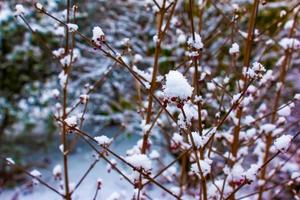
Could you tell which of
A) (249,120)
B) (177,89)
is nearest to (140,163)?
(177,89)

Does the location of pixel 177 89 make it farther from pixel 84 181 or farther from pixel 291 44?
pixel 84 181

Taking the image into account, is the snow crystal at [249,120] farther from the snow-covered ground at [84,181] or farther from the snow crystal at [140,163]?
the snow-covered ground at [84,181]

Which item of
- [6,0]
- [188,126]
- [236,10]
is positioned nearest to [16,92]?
[6,0]

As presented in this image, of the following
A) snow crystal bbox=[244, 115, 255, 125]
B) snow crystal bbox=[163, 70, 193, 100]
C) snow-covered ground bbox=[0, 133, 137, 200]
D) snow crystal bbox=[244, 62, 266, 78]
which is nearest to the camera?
snow crystal bbox=[163, 70, 193, 100]

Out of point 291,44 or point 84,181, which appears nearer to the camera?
point 291,44

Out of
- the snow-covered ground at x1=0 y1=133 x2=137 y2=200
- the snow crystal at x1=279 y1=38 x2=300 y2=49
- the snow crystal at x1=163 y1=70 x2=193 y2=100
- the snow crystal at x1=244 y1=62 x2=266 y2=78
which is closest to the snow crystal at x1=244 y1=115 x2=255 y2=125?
the snow crystal at x1=279 y1=38 x2=300 y2=49

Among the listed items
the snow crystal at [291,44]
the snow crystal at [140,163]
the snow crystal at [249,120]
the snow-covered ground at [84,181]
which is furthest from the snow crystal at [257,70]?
the snow-covered ground at [84,181]

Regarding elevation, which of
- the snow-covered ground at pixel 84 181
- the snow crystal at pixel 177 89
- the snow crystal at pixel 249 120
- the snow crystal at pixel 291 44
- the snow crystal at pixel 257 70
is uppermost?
the snow-covered ground at pixel 84 181

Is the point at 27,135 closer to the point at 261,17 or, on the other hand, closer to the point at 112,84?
the point at 112,84

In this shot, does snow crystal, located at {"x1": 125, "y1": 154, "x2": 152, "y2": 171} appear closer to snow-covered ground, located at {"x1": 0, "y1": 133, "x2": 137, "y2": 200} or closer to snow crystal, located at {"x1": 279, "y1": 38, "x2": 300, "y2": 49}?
snow crystal, located at {"x1": 279, "y1": 38, "x2": 300, "y2": 49}

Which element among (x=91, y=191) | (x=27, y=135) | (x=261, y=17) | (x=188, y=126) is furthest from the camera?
(x=27, y=135)

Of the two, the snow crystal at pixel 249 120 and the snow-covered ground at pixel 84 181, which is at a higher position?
the snow-covered ground at pixel 84 181
